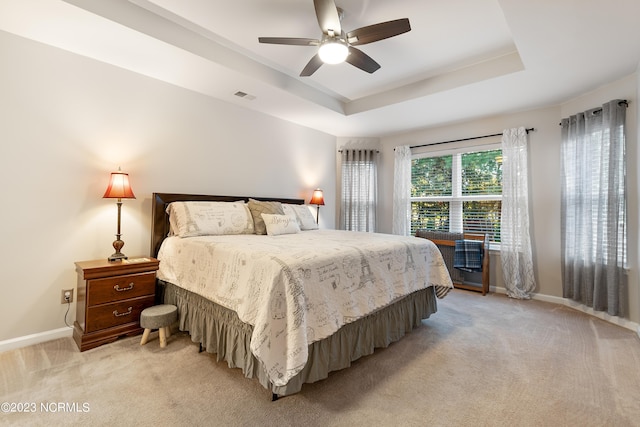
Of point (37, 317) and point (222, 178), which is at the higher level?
point (222, 178)

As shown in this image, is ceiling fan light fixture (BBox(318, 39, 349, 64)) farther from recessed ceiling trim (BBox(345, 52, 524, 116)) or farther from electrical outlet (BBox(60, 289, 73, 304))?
electrical outlet (BBox(60, 289, 73, 304))

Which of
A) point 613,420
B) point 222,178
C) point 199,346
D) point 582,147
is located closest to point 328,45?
point 222,178

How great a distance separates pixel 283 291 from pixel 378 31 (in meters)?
1.87

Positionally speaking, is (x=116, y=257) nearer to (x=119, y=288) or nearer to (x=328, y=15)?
(x=119, y=288)

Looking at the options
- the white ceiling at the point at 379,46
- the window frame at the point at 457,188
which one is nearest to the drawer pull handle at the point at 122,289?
the white ceiling at the point at 379,46

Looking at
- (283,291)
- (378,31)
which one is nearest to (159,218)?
(283,291)

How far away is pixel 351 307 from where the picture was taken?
6.25ft

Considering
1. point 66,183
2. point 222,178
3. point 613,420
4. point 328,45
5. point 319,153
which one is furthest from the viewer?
point 319,153

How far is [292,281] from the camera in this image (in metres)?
1.57

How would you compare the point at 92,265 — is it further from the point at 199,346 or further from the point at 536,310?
the point at 536,310

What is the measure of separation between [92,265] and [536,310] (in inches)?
173

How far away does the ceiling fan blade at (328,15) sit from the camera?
1.85 meters

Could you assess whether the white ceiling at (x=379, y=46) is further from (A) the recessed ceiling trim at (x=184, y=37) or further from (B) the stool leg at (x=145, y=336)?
(B) the stool leg at (x=145, y=336)

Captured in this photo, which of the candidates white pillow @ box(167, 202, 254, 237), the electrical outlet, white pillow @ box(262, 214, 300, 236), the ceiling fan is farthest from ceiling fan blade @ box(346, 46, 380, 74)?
the electrical outlet
